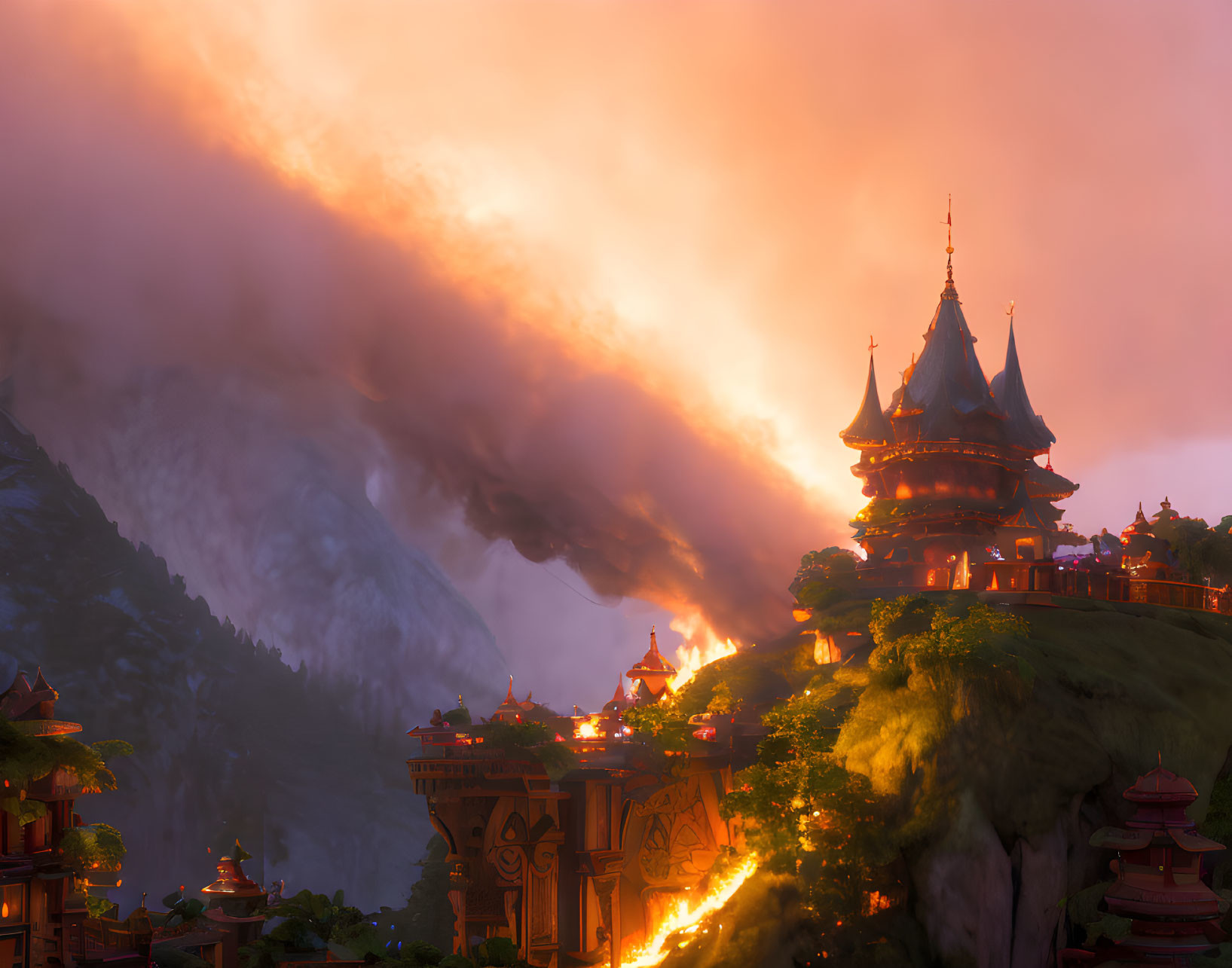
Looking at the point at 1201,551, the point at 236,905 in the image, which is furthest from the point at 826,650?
the point at 236,905

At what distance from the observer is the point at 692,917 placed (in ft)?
119

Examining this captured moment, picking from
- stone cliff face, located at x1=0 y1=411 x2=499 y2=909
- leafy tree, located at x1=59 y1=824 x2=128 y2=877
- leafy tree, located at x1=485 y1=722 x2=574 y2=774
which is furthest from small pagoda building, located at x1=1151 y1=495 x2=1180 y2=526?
stone cliff face, located at x1=0 y1=411 x2=499 y2=909

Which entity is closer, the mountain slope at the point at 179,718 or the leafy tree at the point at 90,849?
the leafy tree at the point at 90,849

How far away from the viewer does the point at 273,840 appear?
99125 millimetres

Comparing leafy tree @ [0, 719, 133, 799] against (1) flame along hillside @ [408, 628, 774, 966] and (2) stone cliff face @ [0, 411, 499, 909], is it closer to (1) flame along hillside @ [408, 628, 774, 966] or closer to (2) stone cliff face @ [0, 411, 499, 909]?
(1) flame along hillside @ [408, 628, 774, 966]

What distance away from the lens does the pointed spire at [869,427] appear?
57188 mm

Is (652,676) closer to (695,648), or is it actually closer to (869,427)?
(695,648)

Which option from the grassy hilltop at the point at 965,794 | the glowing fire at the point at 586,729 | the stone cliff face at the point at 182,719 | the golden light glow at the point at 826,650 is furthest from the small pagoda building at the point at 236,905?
the stone cliff face at the point at 182,719

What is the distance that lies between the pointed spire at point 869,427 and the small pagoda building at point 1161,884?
31984 mm

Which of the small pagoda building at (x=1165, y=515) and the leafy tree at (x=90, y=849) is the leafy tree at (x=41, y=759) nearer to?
the leafy tree at (x=90, y=849)

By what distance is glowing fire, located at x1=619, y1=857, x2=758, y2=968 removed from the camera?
3369 cm

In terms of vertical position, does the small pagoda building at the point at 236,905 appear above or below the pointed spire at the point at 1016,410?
below

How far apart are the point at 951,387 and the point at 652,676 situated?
868 inches

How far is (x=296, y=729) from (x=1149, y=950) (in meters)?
93.8
